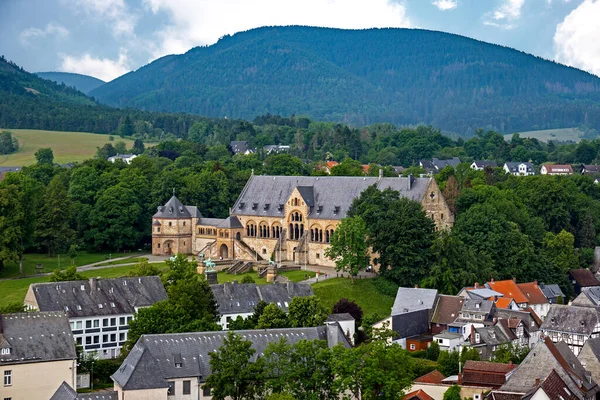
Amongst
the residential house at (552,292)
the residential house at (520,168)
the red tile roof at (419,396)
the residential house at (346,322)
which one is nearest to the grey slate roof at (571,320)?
the residential house at (552,292)

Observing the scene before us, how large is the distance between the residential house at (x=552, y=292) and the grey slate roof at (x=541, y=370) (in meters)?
29.9

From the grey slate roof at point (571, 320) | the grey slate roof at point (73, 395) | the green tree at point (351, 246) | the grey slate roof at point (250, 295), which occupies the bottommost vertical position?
the grey slate roof at point (73, 395)

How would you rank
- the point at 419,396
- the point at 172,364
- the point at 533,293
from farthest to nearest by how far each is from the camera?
the point at 533,293, the point at 419,396, the point at 172,364

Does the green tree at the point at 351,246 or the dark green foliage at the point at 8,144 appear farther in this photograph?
the dark green foliage at the point at 8,144

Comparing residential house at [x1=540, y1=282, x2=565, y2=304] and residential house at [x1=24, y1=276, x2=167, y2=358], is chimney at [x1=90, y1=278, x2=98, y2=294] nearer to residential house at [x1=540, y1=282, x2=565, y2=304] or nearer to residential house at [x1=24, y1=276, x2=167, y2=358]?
residential house at [x1=24, y1=276, x2=167, y2=358]

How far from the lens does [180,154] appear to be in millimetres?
164250

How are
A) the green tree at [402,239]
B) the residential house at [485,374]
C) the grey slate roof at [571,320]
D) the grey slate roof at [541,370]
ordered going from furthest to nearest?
1. the green tree at [402,239]
2. the grey slate roof at [571,320]
3. the residential house at [485,374]
4. the grey slate roof at [541,370]

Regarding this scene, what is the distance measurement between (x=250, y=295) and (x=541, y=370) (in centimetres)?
2489

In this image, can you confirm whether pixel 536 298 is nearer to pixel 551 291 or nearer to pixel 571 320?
pixel 551 291

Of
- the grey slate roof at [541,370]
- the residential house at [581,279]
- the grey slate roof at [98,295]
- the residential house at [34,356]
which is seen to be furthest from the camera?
the residential house at [581,279]

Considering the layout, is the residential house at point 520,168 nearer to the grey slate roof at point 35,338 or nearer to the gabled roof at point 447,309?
the gabled roof at point 447,309

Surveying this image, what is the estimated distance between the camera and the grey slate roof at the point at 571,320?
247 ft

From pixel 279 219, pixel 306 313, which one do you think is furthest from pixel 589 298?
pixel 279 219

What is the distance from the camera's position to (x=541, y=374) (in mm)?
57312
